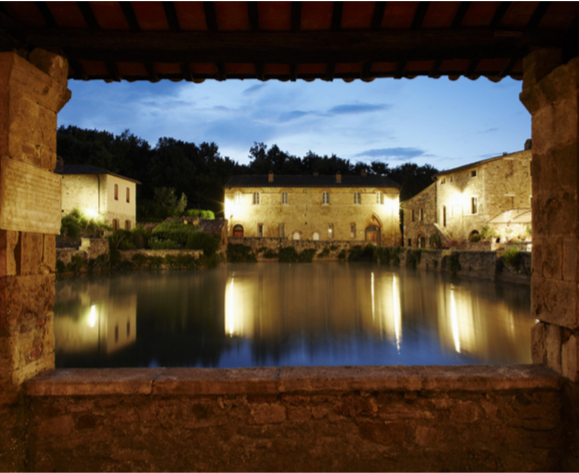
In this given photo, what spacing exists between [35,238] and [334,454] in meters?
2.58

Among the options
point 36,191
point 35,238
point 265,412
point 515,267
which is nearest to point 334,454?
point 265,412

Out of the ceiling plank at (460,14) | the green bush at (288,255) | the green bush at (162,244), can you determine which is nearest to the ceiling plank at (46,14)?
the ceiling plank at (460,14)

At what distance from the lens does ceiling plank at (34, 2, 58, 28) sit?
228 centimetres

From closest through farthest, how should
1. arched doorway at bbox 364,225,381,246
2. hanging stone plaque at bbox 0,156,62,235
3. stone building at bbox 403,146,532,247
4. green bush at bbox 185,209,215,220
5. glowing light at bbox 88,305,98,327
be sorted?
hanging stone plaque at bbox 0,156,62,235 < glowing light at bbox 88,305,98,327 < stone building at bbox 403,146,532,247 < green bush at bbox 185,209,215,220 < arched doorway at bbox 364,225,381,246

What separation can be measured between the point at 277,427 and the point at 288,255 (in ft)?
85.6

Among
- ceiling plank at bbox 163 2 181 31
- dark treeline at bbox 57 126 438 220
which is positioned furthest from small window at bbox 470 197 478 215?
ceiling plank at bbox 163 2 181 31

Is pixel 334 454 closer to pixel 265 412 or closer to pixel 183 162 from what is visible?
pixel 265 412

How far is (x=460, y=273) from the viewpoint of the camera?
17016mm

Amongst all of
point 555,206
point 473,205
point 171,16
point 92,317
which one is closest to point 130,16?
point 171,16

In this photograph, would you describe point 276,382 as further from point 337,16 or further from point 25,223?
point 337,16

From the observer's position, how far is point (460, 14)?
2.33 m

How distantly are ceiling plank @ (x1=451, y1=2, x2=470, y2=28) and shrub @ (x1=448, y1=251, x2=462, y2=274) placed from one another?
660 inches

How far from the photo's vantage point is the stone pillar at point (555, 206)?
229cm

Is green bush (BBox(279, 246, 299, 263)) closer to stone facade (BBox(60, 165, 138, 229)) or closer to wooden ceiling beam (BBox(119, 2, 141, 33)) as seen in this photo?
stone facade (BBox(60, 165, 138, 229))
